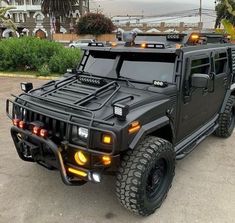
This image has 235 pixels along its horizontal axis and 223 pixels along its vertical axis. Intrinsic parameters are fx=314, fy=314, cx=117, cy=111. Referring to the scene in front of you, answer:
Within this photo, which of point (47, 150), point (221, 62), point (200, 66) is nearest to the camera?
point (47, 150)

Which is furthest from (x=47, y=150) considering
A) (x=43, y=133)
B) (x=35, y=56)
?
(x=35, y=56)

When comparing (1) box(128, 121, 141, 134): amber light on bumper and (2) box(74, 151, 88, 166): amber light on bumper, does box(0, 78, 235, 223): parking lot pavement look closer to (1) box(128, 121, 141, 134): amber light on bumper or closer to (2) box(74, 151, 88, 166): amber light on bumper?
(2) box(74, 151, 88, 166): amber light on bumper

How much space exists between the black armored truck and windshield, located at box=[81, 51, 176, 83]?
0.04ft

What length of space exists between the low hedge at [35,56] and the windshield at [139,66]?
26.8 ft

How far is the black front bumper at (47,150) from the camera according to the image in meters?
3.35

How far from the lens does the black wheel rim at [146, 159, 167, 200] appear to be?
146 inches

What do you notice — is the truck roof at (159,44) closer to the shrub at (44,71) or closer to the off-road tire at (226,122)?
the off-road tire at (226,122)

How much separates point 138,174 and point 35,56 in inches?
425

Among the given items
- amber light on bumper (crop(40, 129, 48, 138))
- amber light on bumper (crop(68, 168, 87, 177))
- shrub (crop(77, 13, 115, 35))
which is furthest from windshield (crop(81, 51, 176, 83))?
shrub (crop(77, 13, 115, 35))

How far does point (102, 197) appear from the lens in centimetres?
406

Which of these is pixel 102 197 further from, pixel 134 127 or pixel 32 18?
pixel 32 18

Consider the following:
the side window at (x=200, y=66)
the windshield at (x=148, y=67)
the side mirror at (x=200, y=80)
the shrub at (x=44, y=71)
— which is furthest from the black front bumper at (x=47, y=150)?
the shrub at (x=44, y=71)

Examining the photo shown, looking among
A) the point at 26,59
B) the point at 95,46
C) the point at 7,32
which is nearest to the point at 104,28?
the point at 7,32

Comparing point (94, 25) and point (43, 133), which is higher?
point (43, 133)
